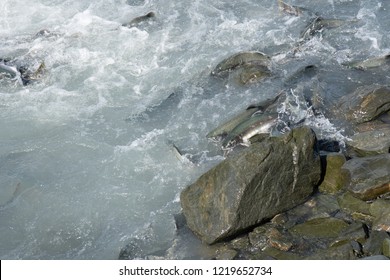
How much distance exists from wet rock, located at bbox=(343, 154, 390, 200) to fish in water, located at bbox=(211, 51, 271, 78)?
12.9ft

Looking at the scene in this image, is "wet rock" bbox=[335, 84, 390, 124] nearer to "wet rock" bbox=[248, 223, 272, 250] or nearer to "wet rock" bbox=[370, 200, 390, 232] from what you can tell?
"wet rock" bbox=[370, 200, 390, 232]

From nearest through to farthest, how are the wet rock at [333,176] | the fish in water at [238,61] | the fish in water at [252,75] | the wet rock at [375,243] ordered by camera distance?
the wet rock at [375,243]
the wet rock at [333,176]
the fish in water at [252,75]
the fish in water at [238,61]

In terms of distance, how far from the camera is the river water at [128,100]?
24.2ft

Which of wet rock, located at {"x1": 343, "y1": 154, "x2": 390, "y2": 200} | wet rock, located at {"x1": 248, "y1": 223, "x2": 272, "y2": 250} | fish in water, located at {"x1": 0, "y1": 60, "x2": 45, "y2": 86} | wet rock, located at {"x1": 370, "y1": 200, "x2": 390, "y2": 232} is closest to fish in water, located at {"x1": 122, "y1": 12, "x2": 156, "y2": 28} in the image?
fish in water, located at {"x1": 0, "y1": 60, "x2": 45, "y2": 86}

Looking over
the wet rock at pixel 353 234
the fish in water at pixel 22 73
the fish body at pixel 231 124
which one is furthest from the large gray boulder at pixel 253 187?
the fish in water at pixel 22 73

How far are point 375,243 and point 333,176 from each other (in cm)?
132

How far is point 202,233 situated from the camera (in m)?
6.30

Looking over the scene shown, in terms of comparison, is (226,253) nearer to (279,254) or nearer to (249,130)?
(279,254)

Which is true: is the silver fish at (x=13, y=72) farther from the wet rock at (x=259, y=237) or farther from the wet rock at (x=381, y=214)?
the wet rock at (x=381, y=214)

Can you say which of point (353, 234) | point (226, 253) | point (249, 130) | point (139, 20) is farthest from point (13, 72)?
point (353, 234)

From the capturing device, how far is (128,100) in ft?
32.7

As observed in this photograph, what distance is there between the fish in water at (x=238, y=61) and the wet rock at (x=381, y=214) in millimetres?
4684
